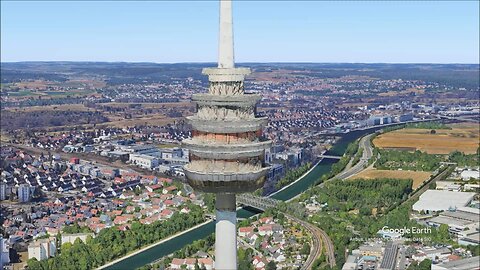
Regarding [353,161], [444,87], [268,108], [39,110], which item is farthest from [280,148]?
[444,87]

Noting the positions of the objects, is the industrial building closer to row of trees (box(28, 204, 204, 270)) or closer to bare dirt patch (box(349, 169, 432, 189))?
row of trees (box(28, 204, 204, 270))

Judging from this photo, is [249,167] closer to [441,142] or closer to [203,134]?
[203,134]

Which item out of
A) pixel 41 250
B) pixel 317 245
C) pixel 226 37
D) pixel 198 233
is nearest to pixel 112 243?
pixel 41 250

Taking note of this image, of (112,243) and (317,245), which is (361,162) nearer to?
(317,245)

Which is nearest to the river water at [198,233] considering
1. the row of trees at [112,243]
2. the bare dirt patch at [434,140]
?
the row of trees at [112,243]

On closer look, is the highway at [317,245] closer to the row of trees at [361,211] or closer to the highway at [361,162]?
the row of trees at [361,211]

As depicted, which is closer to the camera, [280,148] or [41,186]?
[41,186]
